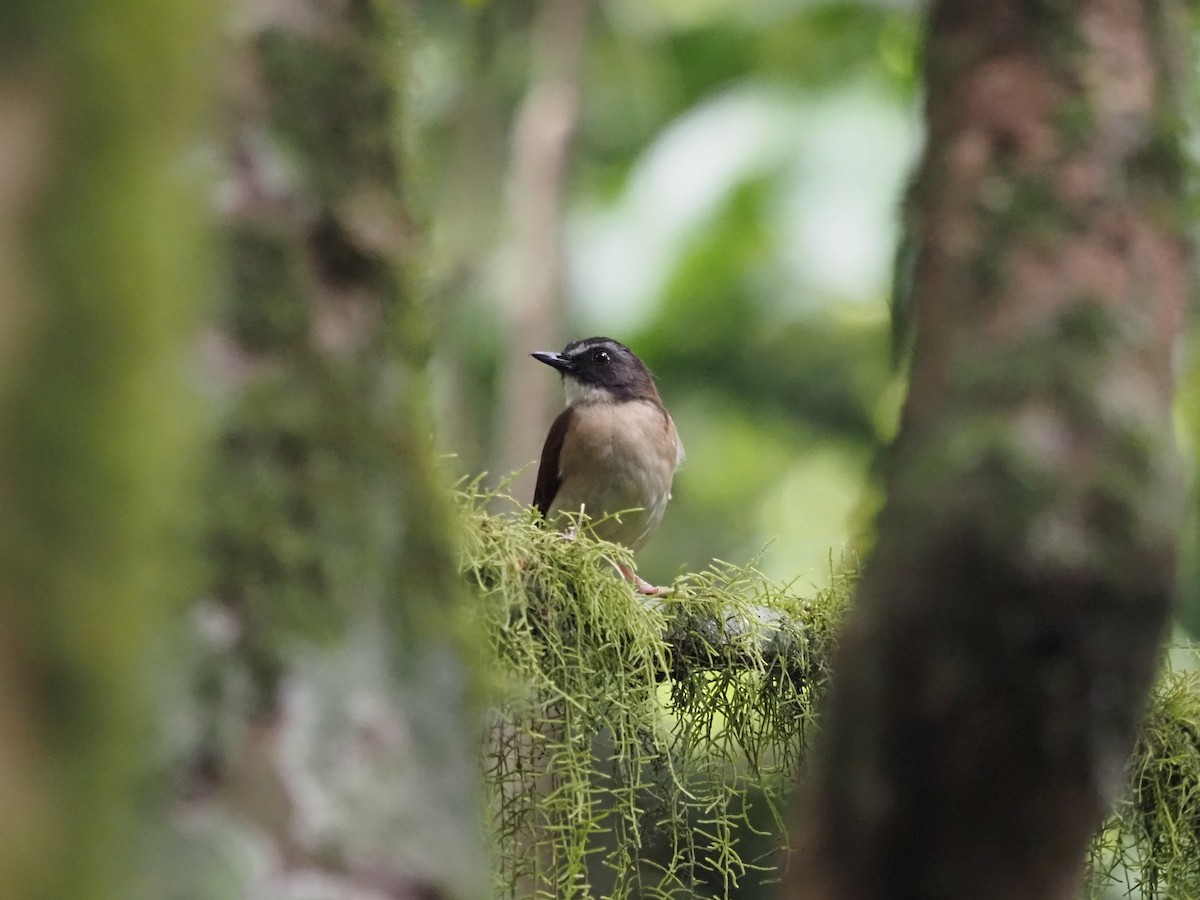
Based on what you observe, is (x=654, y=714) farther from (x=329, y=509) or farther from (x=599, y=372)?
(x=599, y=372)

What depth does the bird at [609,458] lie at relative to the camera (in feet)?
17.8

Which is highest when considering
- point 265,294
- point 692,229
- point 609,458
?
point 692,229

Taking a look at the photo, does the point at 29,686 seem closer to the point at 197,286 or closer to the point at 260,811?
the point at 260,811

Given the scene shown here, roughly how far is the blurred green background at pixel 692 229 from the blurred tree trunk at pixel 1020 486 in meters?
3.93

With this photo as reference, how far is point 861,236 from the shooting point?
836 centimetres

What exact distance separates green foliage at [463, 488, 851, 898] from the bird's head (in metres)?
2.23

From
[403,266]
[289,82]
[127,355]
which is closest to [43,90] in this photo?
[127,355]

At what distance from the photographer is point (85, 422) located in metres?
1.15

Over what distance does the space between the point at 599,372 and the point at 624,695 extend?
2958mm

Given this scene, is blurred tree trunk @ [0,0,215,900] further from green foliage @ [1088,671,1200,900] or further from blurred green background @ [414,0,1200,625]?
blurred green background @ [414,0,1200,625]

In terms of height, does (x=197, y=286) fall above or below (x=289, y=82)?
below

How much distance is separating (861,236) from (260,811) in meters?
7.49

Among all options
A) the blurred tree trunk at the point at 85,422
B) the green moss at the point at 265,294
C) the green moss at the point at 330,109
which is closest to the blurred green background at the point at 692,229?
the green moss at the point at 330,109

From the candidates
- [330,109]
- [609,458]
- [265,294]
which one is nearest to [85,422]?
[265,294]
